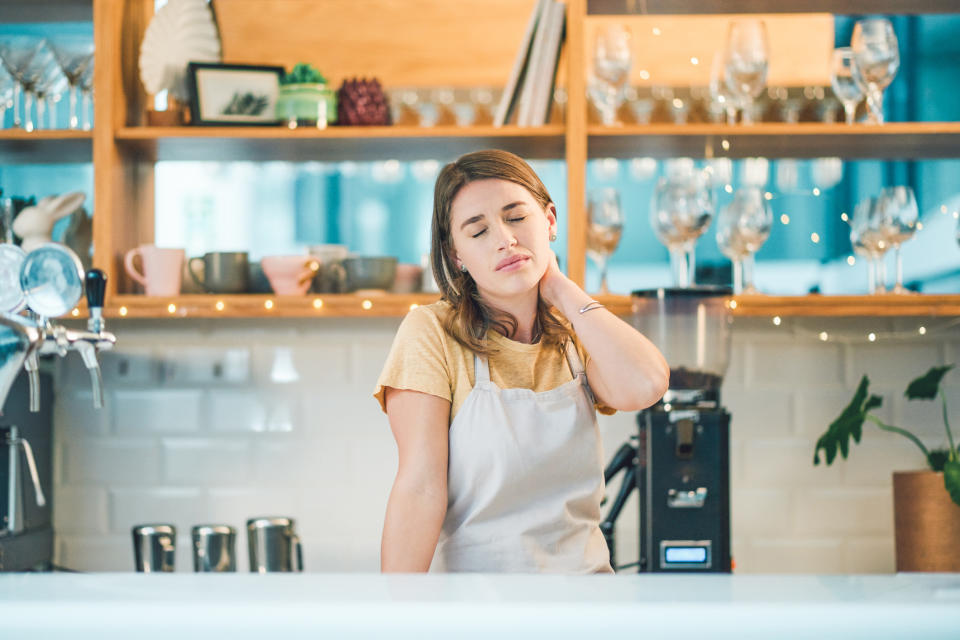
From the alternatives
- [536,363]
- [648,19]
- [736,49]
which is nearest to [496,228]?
[536,363]

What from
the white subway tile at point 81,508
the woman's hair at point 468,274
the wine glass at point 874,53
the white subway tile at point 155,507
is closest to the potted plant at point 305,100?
the woman's hair at point 468,274

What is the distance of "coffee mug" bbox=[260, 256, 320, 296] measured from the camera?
226 centimetres

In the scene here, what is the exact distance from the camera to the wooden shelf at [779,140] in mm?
2227

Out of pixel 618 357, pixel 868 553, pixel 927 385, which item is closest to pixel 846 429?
pixel 927 385

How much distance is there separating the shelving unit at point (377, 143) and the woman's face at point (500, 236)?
63 cm

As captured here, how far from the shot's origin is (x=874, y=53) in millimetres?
2189

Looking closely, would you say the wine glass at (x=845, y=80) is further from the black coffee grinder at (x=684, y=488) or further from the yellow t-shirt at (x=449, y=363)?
the yellow t-shirt at (x=449, y=363)

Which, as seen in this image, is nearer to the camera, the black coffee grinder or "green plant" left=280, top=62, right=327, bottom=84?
the black coffee grinder

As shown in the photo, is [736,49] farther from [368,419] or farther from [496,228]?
[368,419]

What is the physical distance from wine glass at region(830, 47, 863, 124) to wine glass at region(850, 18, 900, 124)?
0.01 m

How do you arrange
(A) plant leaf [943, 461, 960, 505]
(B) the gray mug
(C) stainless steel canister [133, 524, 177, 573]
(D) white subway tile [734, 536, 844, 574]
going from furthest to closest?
(D) white subway tile [734, 536, 844, 574], (B) the gray mug, (C) stainless steel canister [133, 524, 177, 573], (A) plant leaf [943, 461, 960, 505]

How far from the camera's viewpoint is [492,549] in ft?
4.92

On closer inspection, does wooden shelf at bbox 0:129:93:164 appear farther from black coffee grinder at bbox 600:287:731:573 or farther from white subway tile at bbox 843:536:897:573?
white subway tile at bbox 843:536:897:573

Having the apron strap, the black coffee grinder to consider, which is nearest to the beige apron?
the apron strap
